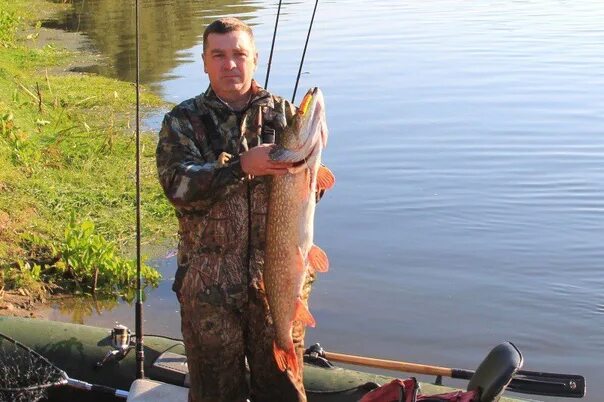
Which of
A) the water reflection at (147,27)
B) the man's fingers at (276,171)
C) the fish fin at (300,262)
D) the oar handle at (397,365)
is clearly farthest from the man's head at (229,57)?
the water reflection at (147,27)

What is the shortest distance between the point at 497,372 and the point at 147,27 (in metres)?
25.6

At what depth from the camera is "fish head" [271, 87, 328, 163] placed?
3.59m

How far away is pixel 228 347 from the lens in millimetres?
4160

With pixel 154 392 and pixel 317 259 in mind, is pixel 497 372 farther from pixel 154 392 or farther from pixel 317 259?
pixel 154 392

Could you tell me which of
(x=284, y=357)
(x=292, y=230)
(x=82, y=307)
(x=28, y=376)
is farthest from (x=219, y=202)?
(x=82, y=307)

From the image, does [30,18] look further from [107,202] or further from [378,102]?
[107,202]

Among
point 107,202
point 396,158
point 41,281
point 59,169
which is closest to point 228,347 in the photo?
point 41,281

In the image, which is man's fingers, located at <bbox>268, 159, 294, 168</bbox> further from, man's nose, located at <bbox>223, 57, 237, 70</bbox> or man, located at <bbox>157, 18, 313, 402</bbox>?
man's nose, located at <bbox>223, 57, 237, 70</bbox>

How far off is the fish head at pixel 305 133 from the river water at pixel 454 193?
4250 mm

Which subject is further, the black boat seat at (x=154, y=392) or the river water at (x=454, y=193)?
the river water at (x=454, y=193)

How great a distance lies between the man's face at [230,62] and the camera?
Answer: 400 centimetres

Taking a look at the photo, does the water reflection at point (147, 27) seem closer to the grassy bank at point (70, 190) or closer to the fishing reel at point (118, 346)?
the grassy bank at point (70, 190)

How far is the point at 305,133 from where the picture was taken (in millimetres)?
3625

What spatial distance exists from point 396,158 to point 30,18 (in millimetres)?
19438
